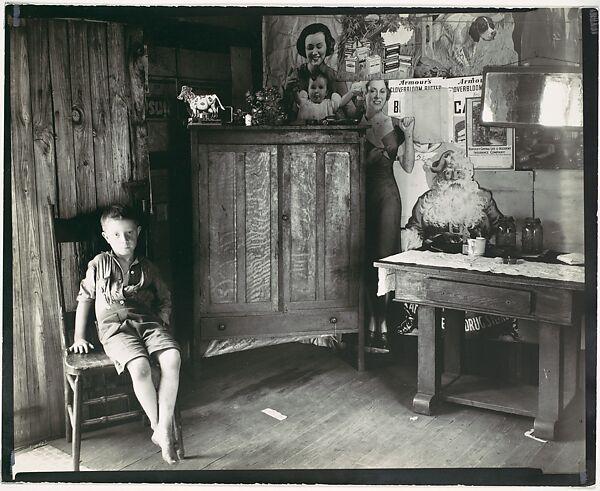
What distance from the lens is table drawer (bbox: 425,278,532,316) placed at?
362 centimetres

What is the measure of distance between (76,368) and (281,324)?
1.40 meters

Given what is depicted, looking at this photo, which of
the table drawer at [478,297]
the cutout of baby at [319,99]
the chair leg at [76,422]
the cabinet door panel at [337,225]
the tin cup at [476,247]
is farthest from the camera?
the cutout of baby at [319,99]

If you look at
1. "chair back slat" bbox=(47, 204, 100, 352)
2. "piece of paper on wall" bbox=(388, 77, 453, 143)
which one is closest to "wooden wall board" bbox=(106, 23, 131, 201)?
"chair back slat" bbox=(47, 204, 100, 352)

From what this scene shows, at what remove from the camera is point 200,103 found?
13.5 feet

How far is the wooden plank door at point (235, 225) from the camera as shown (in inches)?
164

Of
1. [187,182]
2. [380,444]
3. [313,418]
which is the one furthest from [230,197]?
[380,444]

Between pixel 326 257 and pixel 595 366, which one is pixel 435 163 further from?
pixel 595 366

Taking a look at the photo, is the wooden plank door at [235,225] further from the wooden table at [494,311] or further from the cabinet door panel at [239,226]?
the wooden table at [494,311]

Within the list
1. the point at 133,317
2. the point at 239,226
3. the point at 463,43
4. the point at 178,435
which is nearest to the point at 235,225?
the point at 239,226

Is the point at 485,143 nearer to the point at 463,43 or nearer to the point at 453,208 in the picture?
the point at 453,208

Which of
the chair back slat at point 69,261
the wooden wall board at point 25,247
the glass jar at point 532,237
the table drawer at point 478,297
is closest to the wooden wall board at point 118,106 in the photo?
the chair back slat at point 69,261

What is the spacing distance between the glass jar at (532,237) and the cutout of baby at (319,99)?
1404 mm

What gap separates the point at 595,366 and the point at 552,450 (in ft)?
1.61

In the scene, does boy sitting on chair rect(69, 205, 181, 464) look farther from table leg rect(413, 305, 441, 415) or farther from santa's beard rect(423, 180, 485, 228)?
santa's beard rect(423, 180, 485, 228)
